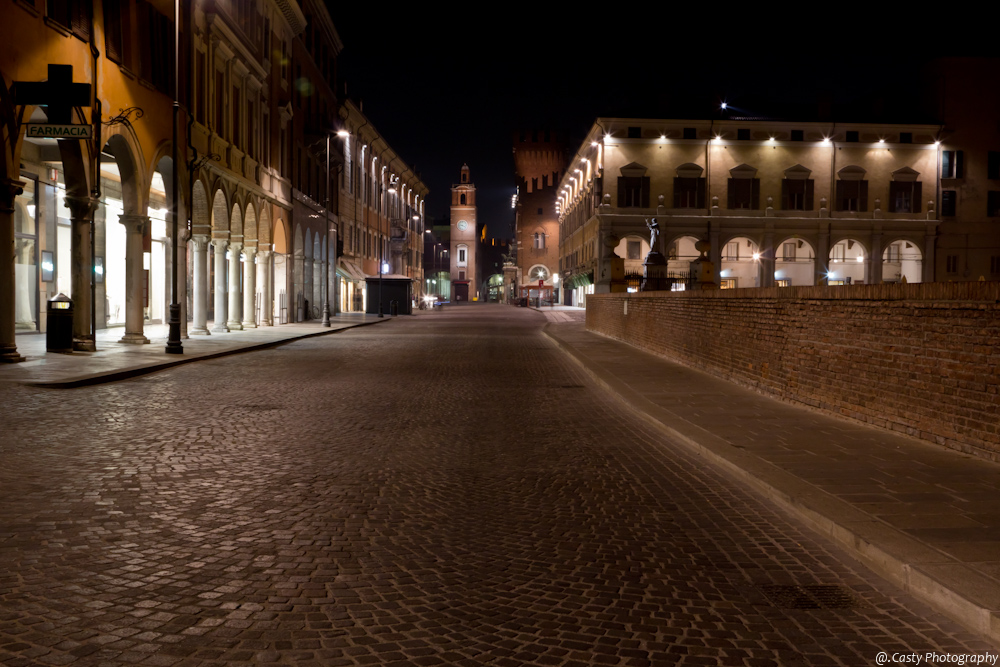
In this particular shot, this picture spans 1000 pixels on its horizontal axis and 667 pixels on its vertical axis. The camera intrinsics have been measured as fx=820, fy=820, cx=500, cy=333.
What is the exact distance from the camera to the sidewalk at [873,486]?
4.38 m

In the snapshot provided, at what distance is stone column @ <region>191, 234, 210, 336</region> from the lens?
90.4 ft

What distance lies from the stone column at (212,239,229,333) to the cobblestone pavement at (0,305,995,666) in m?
20.8

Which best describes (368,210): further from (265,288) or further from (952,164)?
(952,164)

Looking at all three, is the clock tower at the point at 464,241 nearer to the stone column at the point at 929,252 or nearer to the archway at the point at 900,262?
the archway at the point at 900,262

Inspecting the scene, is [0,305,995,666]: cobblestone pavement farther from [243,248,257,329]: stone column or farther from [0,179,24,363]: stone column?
[243,248,257,329]: stone column

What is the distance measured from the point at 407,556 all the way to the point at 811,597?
229cm

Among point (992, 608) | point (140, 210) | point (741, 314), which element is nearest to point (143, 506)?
point (992, 608)

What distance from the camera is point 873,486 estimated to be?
6410 millimetres

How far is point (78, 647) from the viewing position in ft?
11.9

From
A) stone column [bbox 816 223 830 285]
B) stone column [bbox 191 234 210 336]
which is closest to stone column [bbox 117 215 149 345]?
stone column [bbox 191 234 210 336]

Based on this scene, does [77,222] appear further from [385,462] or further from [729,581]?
[729,581]

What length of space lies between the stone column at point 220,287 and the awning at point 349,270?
21.9 meters

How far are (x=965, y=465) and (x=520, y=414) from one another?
18.4 ft

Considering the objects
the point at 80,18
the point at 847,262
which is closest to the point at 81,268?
the point at 80,18
